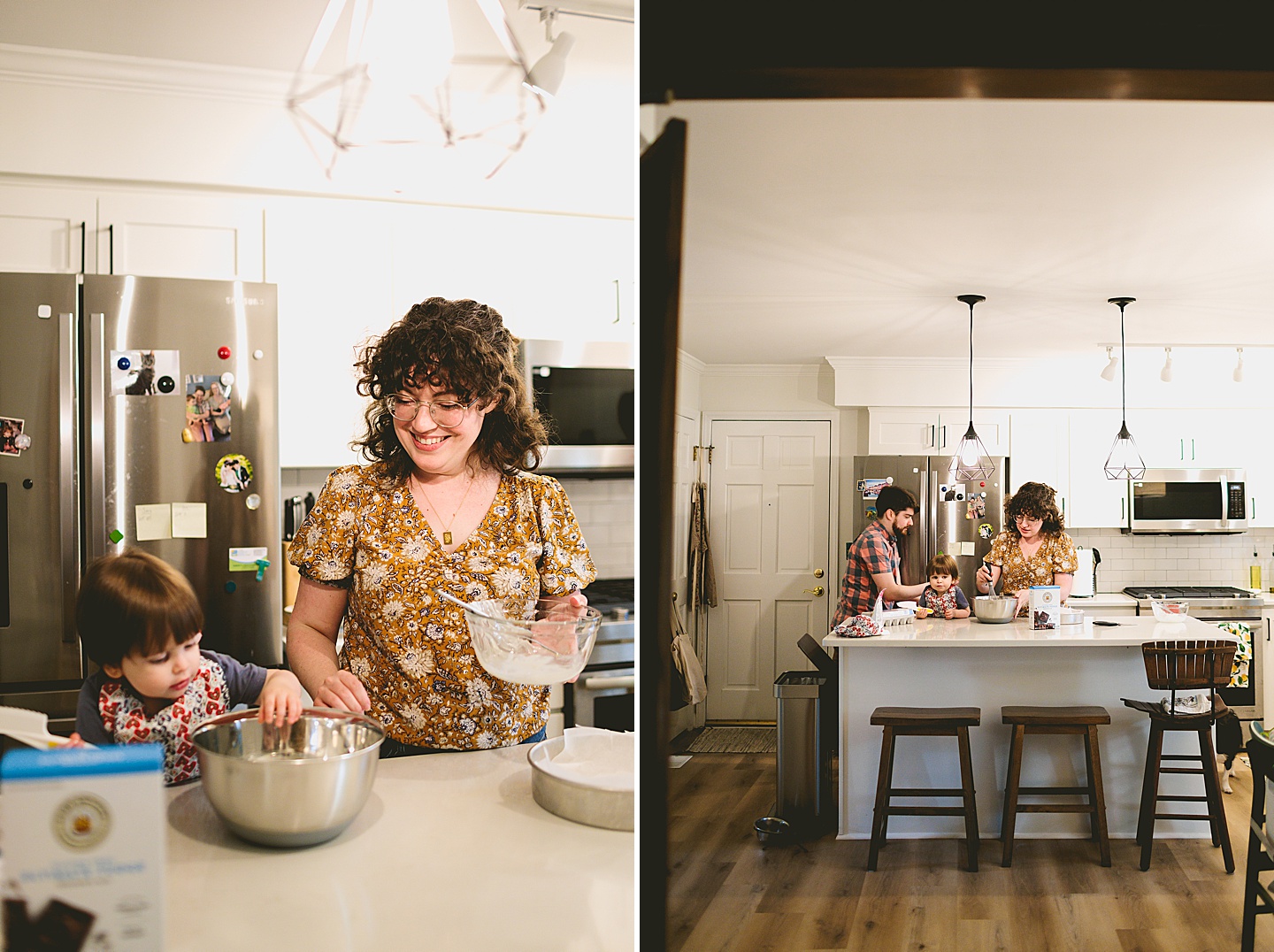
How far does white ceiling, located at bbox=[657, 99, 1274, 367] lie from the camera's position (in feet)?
5.07

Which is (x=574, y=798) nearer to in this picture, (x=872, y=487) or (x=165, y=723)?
(x=165, y=723)

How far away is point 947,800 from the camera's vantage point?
5.49 ft

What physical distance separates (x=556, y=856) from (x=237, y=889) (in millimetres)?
354

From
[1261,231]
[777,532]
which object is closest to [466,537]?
[777,532]

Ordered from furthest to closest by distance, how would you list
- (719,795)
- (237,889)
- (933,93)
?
(719,795), (933,93), (237,889)

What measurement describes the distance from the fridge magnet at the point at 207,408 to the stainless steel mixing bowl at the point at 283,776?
313mm

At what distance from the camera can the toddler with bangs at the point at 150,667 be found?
2.67ft

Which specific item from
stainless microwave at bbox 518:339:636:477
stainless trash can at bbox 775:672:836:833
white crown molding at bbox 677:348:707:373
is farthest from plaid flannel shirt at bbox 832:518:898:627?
stainless microwave at bbox 518:339:636:477

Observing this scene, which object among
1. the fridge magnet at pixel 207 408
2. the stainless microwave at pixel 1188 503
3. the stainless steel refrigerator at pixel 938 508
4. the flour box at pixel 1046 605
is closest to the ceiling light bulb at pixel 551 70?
the fridge magnet at pixel 207 408

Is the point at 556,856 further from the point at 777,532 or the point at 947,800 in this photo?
the point at 947,800

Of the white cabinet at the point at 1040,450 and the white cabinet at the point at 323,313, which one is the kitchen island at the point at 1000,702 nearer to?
the white cabinet at the point at 1040,450

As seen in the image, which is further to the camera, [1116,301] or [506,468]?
[1116,301]

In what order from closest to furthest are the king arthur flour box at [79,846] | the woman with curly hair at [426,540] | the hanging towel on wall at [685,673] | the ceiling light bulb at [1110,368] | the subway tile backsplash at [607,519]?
1. the king arthur flour box at [79,846]
2. the woman with curly hair at [426,540]
3. the subway tile backsplash at [607,519]
4. the hanging towel on wall at [685,673]
5. the ceiling light bulb at [1110,368]

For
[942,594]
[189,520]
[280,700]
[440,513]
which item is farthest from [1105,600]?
[189,520]
